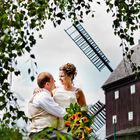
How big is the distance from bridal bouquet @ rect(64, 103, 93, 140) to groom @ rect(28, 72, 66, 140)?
206 millimetres

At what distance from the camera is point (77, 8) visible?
10172 millimetres

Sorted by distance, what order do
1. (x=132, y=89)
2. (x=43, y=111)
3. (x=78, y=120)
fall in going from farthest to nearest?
(x=132, y=89)
(x=43, y=111)
(x=78, y=120)

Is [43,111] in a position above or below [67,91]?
below

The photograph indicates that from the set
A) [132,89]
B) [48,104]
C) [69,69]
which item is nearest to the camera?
[48,104]

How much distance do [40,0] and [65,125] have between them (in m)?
4.52

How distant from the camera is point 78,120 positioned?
171 inches

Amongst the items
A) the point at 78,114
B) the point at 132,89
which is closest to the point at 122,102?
the point at 132,89

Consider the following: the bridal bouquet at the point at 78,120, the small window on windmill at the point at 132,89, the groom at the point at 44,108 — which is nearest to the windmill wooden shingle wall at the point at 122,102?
the small window on windmill at the point at 132,89

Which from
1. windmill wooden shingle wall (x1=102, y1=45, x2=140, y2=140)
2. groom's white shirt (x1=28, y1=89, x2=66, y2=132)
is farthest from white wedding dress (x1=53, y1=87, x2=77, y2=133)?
windmill wooden shingle wall (x1=102, y1=45, x2=140, y2=140)

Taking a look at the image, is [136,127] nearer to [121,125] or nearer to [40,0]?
[121,125]

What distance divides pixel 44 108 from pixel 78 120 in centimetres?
53

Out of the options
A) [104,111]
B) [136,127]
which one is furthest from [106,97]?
[136,127]

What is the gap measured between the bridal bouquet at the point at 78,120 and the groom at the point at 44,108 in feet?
0.68

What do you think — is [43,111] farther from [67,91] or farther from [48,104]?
[67,91]
